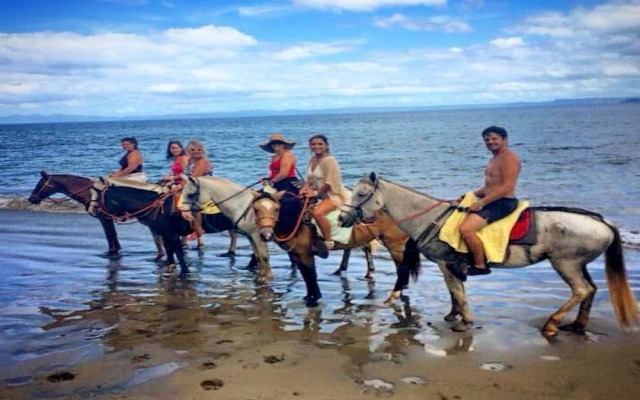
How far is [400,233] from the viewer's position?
9.38 meters

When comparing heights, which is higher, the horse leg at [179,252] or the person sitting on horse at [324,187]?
the person sitting on horse at [324,187]

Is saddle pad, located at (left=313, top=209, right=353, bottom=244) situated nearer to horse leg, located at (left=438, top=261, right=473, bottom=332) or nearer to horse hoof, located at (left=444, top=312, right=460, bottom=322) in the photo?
horse leg, located at (left=438, top=261, right=473, bottom=332)

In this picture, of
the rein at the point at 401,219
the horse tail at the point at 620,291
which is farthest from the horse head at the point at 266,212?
the horse tail at the point at 620,291

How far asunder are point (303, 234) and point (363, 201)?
55.7 inches

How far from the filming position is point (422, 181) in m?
29.8

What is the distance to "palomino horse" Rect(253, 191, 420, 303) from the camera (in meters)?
8.49

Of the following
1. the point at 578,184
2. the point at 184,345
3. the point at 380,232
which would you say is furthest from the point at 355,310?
the point at 578,184

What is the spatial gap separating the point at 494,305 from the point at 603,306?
59.1 inches

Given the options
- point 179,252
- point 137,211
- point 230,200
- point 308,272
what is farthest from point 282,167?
point 137,211

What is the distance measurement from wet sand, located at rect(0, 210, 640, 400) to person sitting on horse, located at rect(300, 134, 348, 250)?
128 centimetres

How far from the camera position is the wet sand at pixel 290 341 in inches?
231

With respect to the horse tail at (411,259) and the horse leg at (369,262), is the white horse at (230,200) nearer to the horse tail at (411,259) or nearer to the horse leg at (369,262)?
the horse leg at (369,262)

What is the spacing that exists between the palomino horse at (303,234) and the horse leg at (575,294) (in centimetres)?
230

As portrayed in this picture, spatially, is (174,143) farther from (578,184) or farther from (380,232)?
(578,184)
